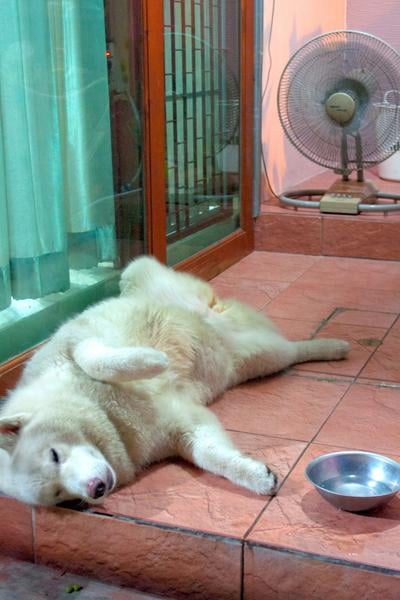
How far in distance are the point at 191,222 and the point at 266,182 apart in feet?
3.82

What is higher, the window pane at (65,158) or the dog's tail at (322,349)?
the window pane at (65,158)

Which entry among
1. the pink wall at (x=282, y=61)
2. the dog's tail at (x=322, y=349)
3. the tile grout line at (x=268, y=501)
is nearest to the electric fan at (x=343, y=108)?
the pink wall at (x=282, y=61)

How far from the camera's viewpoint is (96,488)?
190 centimetres

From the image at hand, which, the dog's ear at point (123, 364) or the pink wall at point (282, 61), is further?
the pink wall at point (282, 61)

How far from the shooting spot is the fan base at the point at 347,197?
15.0ft

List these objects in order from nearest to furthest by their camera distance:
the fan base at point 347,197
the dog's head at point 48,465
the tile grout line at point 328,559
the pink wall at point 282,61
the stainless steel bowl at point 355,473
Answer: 1. the tile grout line at point 328,559
2. the dog's head at point 48,465
3. the stainless steel bowl at point 355,473
4. the fan base at point 347,197
5. the pink wall at point 282,61

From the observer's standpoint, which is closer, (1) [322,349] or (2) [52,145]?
(2) [52,145]

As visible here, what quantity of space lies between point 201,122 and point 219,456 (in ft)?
7.11

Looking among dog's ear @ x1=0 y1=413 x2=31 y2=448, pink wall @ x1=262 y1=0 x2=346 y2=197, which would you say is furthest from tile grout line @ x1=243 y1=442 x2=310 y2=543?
pink wall @ x1=262 y1=0 x2=346 y2=197

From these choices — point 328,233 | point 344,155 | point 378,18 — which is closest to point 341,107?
point 344,155

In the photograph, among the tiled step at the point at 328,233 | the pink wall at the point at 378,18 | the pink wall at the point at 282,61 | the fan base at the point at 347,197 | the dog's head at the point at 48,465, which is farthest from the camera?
the pink wall at the point at 378,18

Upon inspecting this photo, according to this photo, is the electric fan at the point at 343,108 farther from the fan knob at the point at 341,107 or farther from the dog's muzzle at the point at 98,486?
the dog's muzzle at the point at 98,486

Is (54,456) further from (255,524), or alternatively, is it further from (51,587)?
(255,524)

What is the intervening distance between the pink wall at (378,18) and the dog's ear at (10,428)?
15.6ft
